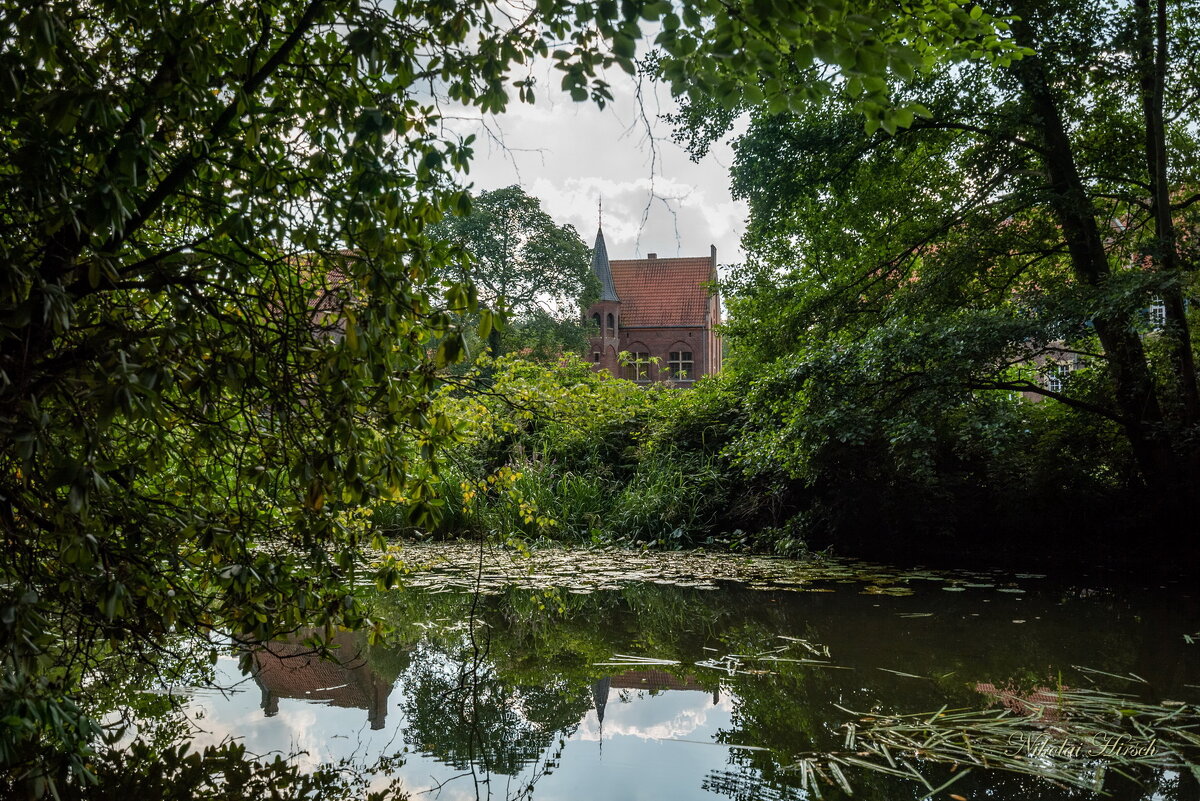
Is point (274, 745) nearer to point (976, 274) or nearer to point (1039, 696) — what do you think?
point (1039, 696)

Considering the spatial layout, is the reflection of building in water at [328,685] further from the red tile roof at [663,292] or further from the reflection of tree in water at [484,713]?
the red tile roof at [663,292]

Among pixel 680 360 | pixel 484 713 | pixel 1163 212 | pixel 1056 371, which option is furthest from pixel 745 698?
pixel 680 360

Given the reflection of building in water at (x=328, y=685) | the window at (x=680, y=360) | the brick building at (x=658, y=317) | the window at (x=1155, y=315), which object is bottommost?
the reflection of building in water at (x=328, y=685)

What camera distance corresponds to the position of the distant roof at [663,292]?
1911 inches

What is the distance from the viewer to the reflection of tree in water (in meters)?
3.34

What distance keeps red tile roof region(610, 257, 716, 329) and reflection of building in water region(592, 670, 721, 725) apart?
4403 cm

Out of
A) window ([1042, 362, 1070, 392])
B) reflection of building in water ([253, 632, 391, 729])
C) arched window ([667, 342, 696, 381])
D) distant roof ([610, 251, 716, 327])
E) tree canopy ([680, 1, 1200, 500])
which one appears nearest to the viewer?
reflection of building in water ([253, 632, 391, 729])

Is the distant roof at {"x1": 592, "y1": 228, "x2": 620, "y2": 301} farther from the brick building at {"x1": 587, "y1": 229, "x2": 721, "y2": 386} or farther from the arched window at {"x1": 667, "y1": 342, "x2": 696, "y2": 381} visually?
the arched window at {"x1": 667, "y1": 342, "x2": 696, "y2": 381}

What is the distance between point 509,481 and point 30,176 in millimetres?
2925

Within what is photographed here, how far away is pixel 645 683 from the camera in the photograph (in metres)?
4.45

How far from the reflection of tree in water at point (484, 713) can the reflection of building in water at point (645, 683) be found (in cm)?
8

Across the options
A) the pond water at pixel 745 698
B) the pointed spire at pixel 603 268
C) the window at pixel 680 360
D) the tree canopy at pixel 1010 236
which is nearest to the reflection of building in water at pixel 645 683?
the pond water at pixel 745 698

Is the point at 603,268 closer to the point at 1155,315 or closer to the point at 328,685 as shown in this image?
the point at 1155,315

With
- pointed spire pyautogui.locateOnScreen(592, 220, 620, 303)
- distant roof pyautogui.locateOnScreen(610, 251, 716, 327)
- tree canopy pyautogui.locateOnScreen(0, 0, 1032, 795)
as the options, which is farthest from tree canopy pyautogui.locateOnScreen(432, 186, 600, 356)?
tree canopy pyautogui.locateOnScreen(0, 0, 1032, 795)
